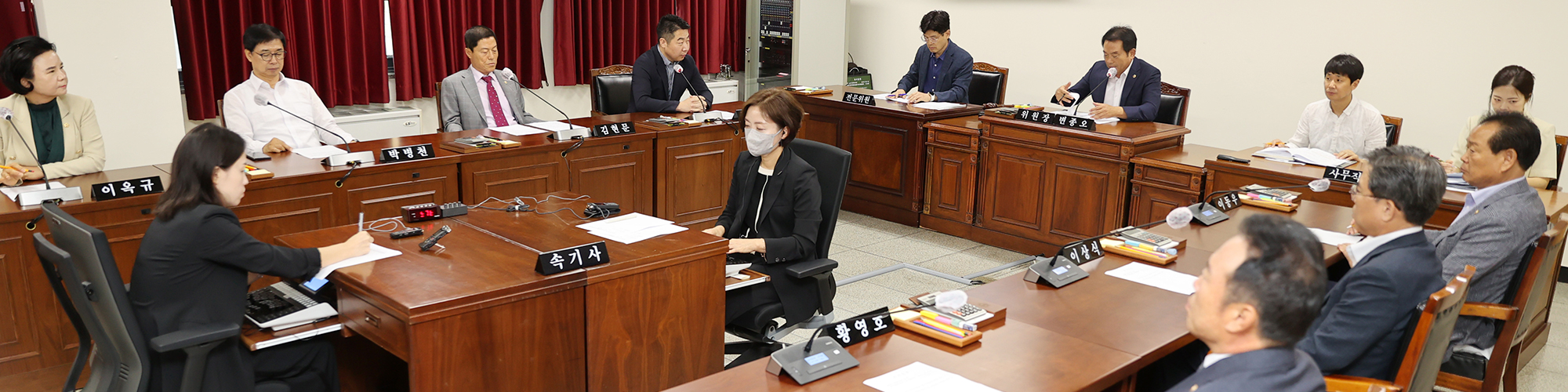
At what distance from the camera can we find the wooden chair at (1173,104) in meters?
4.99

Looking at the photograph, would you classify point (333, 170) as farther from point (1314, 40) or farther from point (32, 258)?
point (1314, 40)

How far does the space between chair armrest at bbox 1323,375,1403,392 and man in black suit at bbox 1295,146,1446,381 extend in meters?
0.08

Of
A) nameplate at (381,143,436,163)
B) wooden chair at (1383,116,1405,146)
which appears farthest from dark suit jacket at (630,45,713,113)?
wooden chair at (1383,116,1405,146)

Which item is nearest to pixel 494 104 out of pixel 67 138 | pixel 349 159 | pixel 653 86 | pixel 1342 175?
pixel 653 86

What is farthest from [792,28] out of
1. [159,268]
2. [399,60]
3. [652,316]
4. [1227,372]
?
[1227,372]

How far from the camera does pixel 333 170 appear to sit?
11.2 ft

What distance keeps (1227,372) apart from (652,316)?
4.56 ft

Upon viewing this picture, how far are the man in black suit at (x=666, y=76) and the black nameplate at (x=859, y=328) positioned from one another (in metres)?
3.06

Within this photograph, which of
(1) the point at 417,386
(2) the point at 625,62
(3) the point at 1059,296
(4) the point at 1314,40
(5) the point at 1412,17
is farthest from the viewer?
(2) the point at 625,62

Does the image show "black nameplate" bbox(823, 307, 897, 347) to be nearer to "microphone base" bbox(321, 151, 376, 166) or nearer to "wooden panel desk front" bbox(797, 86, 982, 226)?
"microphone base" bbox(321, 151, 376, 166)

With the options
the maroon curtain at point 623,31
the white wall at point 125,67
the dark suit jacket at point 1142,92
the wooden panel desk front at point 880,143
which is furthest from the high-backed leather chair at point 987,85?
the white wall at point 125,67

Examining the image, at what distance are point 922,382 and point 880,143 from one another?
3.63 meters

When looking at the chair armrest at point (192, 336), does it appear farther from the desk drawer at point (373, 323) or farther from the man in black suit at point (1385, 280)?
the man in black suit at point (1385, 280)

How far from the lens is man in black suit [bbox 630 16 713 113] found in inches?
196
